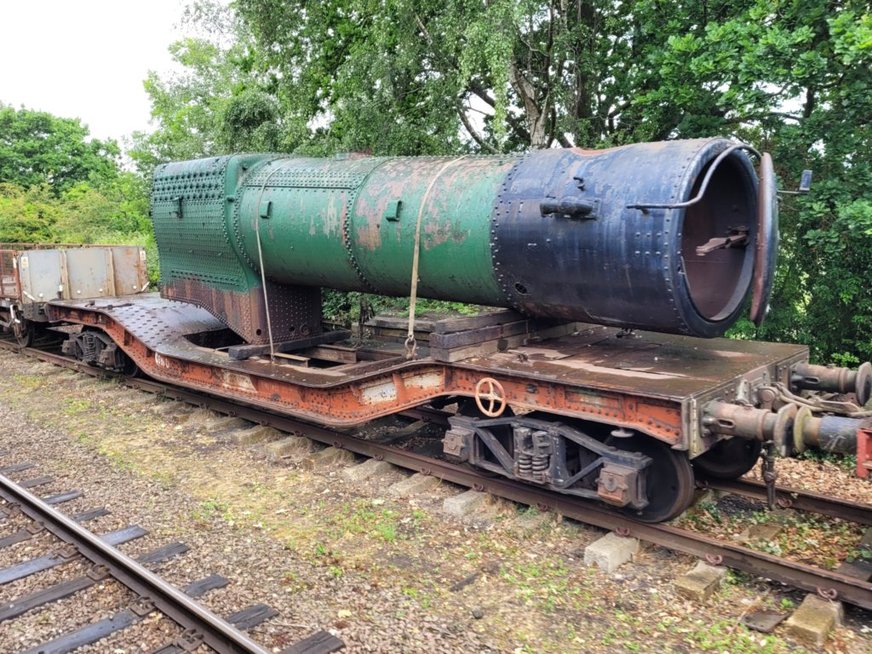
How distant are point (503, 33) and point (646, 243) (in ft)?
19.7

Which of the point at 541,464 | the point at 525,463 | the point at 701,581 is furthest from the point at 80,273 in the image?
the point at 701,581

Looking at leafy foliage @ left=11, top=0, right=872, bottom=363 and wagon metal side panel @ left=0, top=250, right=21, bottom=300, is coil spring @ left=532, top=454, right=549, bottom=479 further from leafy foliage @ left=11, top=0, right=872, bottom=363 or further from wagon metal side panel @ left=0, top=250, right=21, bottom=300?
wagon metal side panel @ left=0, top=250, right=21, bottom=300

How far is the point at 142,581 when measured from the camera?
4.34 m

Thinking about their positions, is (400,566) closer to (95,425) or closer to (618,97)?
(95,425)

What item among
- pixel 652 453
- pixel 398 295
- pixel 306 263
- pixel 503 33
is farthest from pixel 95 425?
pixel 503 33

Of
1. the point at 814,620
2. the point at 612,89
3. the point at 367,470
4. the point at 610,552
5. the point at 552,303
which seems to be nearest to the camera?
the point at 814,620

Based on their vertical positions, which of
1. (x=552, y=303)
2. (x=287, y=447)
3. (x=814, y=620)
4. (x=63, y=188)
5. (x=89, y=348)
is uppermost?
(x=63, y=188)

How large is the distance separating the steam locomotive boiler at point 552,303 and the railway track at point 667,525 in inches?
6.8

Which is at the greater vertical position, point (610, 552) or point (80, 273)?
point (80, 273)

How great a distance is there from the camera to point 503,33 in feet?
30.8

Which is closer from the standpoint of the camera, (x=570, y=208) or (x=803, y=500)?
(x=570, y=208)

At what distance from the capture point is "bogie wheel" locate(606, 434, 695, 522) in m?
4.65

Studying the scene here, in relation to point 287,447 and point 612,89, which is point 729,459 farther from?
point 612,89

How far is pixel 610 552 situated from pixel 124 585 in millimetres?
3186
